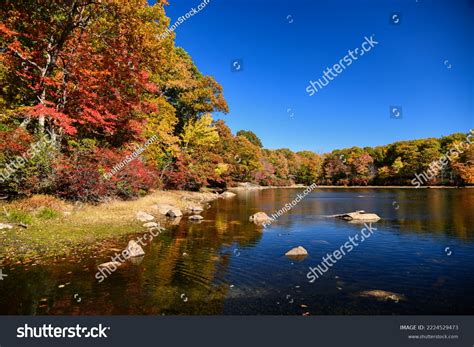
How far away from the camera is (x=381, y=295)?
957 cm

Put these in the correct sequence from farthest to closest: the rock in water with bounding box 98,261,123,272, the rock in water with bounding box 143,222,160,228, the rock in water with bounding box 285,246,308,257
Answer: the rock in water with bounding box 143,222,160,228, the rock in water with bounding box 285,246,308,257, the rock in water with bounding box 98,261,123,272

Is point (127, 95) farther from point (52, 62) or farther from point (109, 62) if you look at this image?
point (52, 62)

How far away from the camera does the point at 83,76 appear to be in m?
22.4

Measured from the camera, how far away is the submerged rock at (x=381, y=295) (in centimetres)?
932

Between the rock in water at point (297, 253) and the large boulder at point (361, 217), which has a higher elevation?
the large boulder at point (361, 217)

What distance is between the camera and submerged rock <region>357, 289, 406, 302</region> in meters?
9.32

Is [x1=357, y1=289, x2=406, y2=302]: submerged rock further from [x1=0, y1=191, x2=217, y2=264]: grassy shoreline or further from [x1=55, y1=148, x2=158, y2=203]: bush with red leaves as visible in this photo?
[x1=55, y1=148, x2=158, y2=203]: bush with red leaves

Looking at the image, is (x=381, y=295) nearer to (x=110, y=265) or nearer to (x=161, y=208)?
(x=110, y=265)

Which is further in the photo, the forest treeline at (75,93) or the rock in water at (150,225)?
the rock in water at (150,225)

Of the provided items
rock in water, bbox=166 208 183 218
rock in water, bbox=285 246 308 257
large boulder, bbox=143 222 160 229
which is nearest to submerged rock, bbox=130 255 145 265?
rock in water, bbox=285 246 308 257

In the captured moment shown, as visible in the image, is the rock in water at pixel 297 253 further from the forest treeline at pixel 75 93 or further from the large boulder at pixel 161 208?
the large boulder at pixel 161 208

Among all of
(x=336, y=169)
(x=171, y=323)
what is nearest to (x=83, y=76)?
(x=171, y=323)

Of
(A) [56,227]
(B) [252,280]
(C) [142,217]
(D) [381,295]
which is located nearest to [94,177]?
(C) [142,217]

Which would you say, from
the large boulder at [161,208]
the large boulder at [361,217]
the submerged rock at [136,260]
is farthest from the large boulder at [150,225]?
the large boulder at [361,217]
